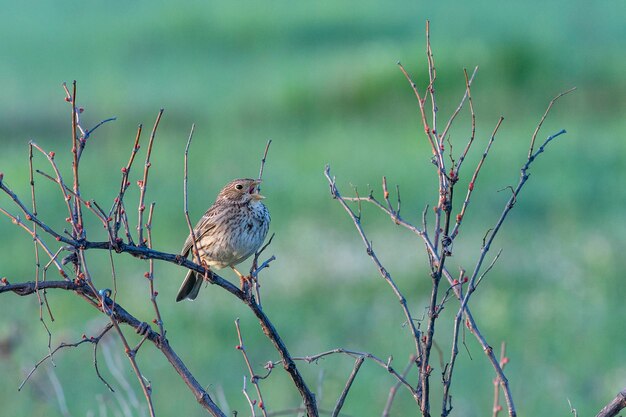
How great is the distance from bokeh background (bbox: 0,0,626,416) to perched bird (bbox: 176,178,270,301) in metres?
0.67

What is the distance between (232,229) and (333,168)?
10506 millimetres

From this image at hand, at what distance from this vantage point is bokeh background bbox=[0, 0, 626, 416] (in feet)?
32.0

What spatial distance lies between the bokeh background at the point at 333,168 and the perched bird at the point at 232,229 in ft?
2.21

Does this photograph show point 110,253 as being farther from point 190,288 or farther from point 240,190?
point 240,190

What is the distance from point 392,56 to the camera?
70.2 ft

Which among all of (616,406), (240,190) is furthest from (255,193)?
(616,406)

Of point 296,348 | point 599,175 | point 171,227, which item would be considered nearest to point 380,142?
point 599,175

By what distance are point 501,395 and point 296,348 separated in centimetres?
171

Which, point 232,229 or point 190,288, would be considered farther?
point 232,229

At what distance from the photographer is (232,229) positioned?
594 cm

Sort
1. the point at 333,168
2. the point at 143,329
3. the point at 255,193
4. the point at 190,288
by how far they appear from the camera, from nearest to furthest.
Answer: the point at 143,329 < the point at 190,288 < the point at 255,193 < the point at 333,168

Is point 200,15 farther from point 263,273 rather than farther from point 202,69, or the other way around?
point 263,273

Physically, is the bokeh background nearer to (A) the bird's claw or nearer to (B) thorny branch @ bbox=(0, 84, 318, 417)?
(B) thorny branch @ bbox=(0, 84, 318, 417)

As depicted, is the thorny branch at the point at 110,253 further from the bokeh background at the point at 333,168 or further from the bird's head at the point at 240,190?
the bird's head at the point at 240,190
